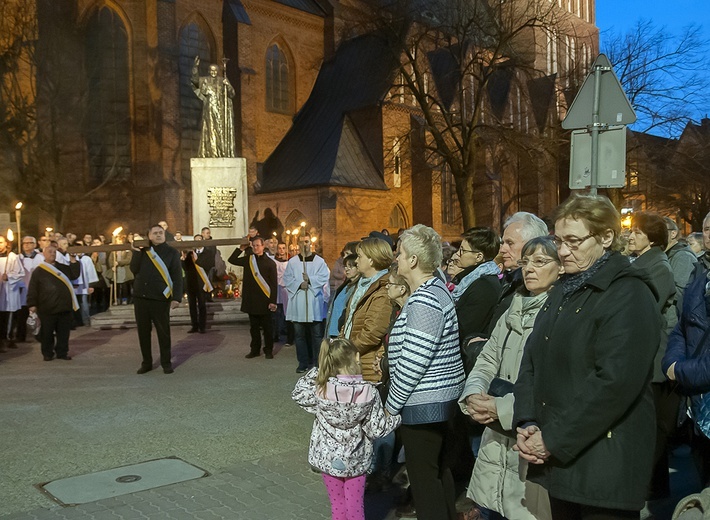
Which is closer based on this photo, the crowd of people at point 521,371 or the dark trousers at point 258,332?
the crowd of people at point 521,371

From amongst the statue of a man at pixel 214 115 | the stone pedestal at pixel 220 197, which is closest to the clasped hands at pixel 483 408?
the stone pedestal at pixel 220 197

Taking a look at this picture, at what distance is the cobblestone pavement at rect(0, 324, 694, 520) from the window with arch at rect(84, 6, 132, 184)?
59.0 feet

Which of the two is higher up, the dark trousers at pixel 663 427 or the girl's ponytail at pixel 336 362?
the girl's ponytail at pixel 336 362

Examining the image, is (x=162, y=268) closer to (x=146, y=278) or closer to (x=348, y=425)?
(x=146, y=278)

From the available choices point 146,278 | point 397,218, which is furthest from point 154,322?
point 397,218

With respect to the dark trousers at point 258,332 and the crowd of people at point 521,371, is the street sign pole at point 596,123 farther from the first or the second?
the dark trousers at point 258,332

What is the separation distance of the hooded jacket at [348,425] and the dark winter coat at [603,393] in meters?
1.22

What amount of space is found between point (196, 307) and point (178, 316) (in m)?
1.68

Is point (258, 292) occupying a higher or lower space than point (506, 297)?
lower

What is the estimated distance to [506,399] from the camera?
2.99 meters

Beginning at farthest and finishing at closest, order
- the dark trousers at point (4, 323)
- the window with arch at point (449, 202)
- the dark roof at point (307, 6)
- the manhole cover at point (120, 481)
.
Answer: the window with arch at point (449, 202) < the dark roof at point (307, 6) < the dark trousers at point (4, 323) < the manhole cover at point (120, 481)

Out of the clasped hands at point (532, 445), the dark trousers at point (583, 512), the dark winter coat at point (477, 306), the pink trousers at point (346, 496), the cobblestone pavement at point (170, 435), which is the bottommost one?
the cobblestone pavement at point (170, 435)

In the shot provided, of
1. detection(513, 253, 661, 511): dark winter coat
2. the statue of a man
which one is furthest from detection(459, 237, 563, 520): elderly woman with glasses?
the statue of a man

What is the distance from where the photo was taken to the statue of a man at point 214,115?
62.2 feet
